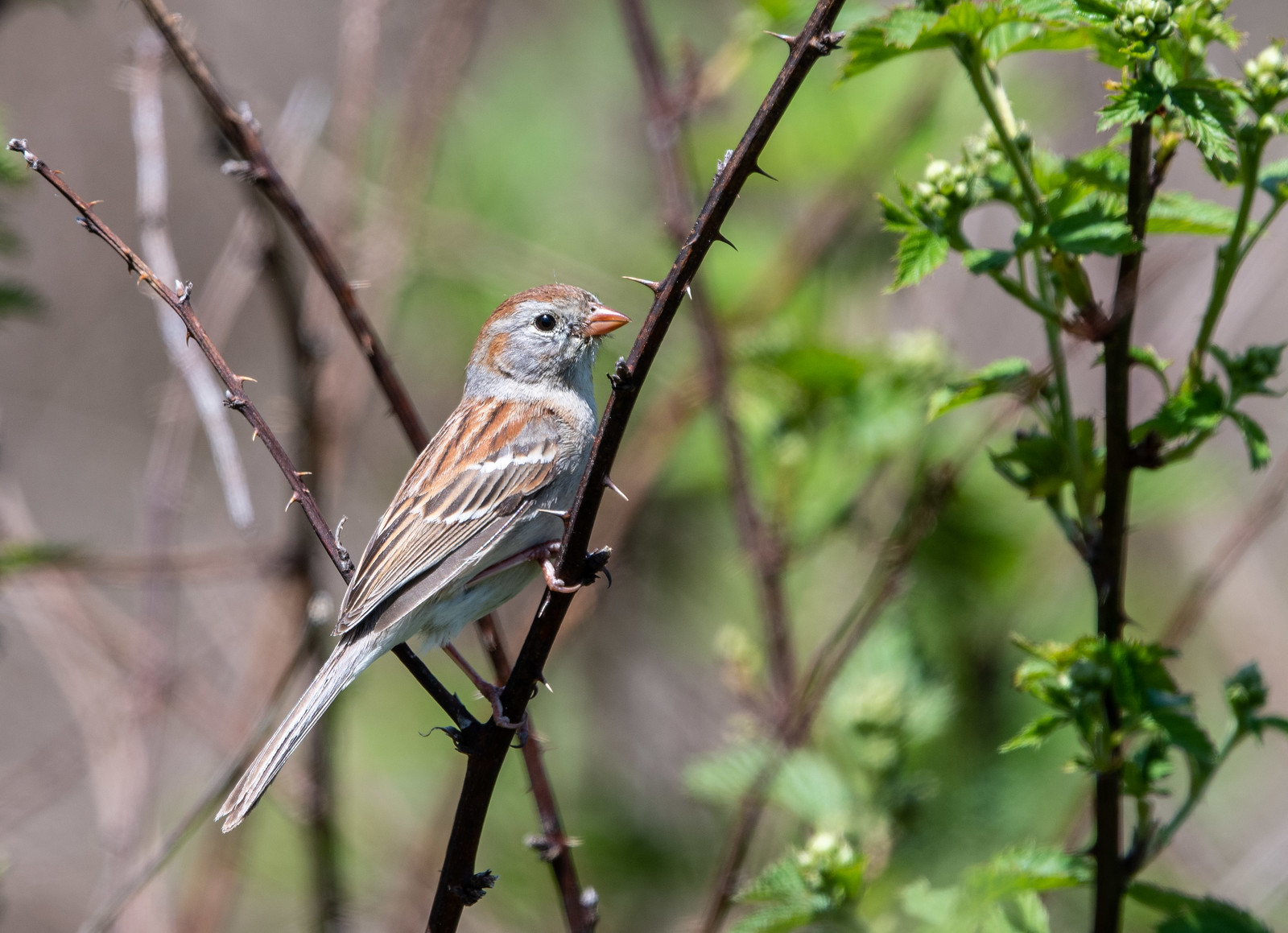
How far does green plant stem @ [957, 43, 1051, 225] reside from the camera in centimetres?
209

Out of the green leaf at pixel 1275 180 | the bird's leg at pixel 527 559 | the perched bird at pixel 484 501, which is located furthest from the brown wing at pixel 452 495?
the green leaf at pixel 1275 180

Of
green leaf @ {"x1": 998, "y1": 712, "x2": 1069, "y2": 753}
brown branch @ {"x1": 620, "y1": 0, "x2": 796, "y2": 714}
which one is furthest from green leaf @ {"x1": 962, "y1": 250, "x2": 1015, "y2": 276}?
brown branch @ {"x1": 620, "y1": 0, "x2": 796, "y2": 714}

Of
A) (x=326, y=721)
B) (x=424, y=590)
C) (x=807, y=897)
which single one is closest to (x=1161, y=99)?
(x=807, y=897)

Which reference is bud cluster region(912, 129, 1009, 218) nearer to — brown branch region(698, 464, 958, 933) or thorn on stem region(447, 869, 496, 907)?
brown branch region(698, 464, 958, 933)

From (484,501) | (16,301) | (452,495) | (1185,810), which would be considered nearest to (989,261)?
(1185,810)

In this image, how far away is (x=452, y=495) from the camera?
353 cm

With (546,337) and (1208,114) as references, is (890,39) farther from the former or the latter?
(546,337)

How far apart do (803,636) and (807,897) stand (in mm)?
2381

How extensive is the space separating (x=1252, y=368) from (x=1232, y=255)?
215mm

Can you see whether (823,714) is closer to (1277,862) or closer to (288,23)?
(1277,862)

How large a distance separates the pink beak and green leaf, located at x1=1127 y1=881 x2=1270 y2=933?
2219 mm

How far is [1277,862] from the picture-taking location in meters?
3.35

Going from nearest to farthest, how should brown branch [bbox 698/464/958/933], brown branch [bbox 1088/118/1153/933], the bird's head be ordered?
brown branch [bbox 1088/118/1153/933]
brown branch [bbox 698/464/958/933]
the bird's head

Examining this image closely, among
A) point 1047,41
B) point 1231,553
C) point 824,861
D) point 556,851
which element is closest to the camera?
point 1047,41
